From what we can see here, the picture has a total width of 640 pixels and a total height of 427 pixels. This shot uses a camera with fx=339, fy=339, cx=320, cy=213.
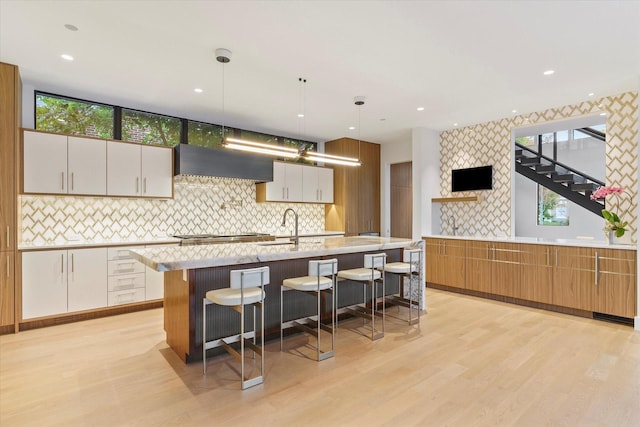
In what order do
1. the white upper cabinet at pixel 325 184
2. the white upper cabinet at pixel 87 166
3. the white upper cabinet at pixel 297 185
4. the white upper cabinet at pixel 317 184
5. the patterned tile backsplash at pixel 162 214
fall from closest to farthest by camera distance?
the white upper cabinet at pixel 87 166 < the patterned tile backsplash at pixel 162 214 < the white upper cabinet at pixel 297 185 < the white upper cabinet at pixel 317 184 < the white upper cabinet at pixel 325 184

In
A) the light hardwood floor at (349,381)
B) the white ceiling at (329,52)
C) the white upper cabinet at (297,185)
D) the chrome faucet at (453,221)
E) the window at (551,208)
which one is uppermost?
the white ceiling at (329,52)

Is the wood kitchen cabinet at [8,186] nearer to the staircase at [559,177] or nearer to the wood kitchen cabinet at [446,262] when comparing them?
the wood kitchen cabinet at [446,262]

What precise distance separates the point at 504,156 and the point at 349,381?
15.1 ft

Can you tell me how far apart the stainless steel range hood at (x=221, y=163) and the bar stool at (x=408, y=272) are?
2.79m

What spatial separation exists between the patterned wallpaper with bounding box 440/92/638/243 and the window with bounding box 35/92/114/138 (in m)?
5.62

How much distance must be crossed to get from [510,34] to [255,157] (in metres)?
3.92

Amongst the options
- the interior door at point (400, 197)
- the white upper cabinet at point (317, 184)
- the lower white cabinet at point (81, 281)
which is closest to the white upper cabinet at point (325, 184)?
the white upper cabinet at point (317, 184)

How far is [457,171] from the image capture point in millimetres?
6035

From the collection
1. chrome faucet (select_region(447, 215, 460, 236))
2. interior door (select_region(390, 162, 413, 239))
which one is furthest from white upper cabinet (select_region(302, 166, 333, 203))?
chrome faucet (select_region(447, 215, 460, 236))

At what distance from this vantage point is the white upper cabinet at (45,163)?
12.8 ft

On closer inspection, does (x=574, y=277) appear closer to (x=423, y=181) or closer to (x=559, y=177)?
(x=423, y=181)

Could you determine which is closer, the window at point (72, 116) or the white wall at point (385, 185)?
the window at point (72, 116)

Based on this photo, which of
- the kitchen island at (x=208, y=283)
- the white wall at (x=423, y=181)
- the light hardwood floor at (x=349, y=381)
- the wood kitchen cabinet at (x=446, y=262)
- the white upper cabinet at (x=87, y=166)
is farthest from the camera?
the white wall at (x=423, y=181)

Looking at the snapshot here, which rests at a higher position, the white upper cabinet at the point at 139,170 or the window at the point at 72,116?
the window at the point at 72,116
